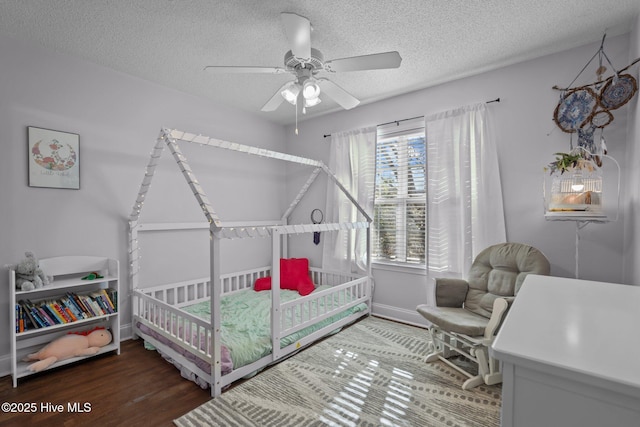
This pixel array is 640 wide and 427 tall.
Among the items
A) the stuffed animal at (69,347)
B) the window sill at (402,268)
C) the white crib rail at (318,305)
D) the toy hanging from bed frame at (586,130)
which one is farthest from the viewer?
the window sill at (402,268)

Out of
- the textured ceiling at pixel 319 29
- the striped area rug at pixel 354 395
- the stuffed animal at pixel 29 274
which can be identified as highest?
the textured ceiling at pixel 319 29

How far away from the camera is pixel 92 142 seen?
2.63 m

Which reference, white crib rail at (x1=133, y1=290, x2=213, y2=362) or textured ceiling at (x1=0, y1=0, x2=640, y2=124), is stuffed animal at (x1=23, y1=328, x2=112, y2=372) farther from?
textured ceiling at (x1=0, y1=0, x2=640, y2=124)

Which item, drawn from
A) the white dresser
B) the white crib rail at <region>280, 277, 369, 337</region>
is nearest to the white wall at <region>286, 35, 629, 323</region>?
the white crib rail at <region>280, 277, 369, 337</region>

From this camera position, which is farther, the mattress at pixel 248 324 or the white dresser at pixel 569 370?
the mattress at pixel 248 324

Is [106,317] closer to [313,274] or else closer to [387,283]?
[313,274]

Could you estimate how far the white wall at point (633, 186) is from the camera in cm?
186

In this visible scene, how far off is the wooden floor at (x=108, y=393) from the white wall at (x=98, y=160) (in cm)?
44

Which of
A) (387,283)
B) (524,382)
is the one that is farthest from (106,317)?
(524,382)

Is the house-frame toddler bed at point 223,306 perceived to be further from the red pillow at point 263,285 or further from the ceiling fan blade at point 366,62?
the ceiling fan blade at point 366,62

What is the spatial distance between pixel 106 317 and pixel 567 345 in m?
3.07

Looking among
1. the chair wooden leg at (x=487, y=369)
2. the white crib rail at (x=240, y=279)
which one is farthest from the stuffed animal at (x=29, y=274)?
the chair wooden leg at (x=487, y=369)

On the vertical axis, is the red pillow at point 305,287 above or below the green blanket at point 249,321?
above

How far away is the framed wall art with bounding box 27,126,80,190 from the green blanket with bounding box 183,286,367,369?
1.56m
